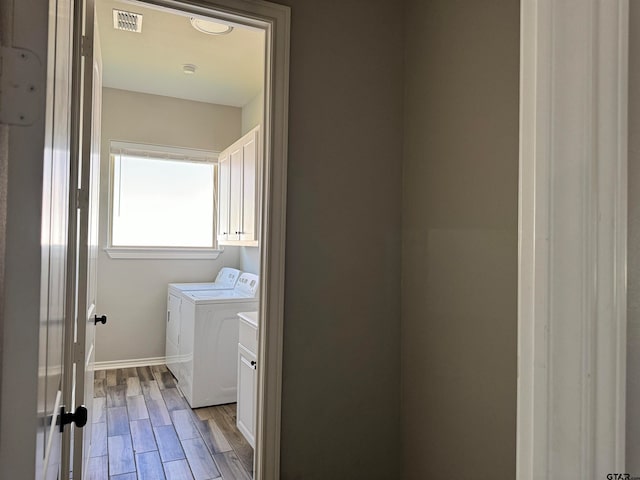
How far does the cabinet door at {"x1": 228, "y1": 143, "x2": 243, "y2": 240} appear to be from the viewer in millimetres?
3506

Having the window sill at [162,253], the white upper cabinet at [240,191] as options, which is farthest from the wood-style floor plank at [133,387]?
the white upper cabinet at [240,191]

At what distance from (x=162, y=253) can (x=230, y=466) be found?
2.55m

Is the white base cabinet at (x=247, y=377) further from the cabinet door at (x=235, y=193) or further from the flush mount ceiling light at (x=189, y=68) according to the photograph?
the flush mount ceiling light at (x=189, y=68)

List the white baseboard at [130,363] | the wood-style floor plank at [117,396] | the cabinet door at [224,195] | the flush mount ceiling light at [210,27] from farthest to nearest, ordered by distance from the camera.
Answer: the white baseboard at [130,363]
the cabinet door at [224,195]
the wood-style floor plank at [117,396]
the flush mount ceiling light at [210,27]

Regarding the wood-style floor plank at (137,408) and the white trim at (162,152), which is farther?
the white trim at (162,152)

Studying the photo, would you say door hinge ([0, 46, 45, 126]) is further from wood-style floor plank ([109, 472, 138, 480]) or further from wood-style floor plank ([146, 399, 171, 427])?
wood-style floor plank ([146, 399, 171, 427])

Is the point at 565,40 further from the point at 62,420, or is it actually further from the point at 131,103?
the point at 131,103

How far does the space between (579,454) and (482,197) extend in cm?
115

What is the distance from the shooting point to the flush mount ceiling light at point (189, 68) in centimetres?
340

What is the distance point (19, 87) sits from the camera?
47 cm

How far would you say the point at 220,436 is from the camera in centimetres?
269

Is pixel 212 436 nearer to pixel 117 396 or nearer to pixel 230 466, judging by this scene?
pixel 230 466

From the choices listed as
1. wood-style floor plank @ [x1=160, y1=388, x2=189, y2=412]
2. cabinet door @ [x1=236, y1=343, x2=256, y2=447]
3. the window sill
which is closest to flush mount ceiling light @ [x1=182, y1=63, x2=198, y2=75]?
the window sill

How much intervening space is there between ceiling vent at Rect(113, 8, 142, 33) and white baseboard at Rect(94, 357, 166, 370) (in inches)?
120
